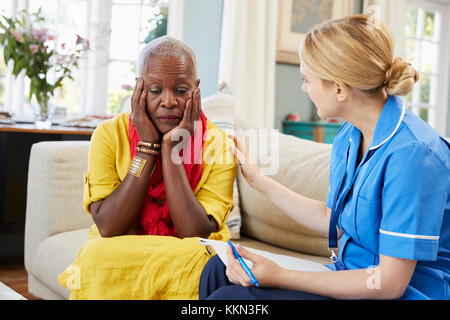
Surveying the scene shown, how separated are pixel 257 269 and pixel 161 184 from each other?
46cm

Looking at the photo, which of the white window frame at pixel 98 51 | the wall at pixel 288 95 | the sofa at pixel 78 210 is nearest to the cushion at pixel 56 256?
the sofa at pixel 78 210

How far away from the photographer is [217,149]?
155 centimetres

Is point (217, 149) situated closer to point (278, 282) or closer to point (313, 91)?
point (313, 91)

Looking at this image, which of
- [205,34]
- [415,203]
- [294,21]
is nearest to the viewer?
[415,203]

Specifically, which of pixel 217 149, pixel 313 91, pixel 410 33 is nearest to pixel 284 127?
pixel 410 33

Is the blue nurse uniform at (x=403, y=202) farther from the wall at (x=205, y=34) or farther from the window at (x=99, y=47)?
the wall at (x=205, y=34)

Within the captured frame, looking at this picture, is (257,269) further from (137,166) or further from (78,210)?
(78,210)

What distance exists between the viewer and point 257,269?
1.09 meters

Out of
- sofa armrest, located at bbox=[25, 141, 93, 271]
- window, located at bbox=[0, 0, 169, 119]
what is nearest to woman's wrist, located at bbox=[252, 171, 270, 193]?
sofa armrest, located at bbox=[25, 141, 93, 271]

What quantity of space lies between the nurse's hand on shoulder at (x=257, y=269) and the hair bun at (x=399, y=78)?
463 millimetres

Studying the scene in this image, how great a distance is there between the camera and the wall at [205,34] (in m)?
3.93

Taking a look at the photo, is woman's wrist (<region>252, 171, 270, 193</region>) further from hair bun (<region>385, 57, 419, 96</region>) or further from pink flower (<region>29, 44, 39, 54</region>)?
pink flower (<region>29, 44, 39, 54</region>)

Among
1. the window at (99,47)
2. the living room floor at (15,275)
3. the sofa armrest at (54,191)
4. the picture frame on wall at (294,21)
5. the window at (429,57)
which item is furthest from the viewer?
the window at (429,57)

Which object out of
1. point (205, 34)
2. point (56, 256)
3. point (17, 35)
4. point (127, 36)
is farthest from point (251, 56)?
point (56, 256)
